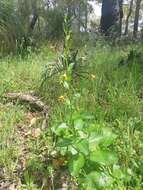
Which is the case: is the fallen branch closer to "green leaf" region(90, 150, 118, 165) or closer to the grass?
the grass

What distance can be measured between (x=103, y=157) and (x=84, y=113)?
43 cm

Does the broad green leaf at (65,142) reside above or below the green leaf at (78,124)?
below

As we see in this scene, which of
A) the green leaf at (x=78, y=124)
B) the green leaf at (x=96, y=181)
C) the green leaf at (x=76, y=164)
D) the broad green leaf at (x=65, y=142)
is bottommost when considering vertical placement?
the green leaf at (x=96, y=181)

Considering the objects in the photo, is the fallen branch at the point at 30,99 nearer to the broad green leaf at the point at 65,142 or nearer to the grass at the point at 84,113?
the grass at the point at 84,113

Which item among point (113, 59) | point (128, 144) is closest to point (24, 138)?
point (128, 144)

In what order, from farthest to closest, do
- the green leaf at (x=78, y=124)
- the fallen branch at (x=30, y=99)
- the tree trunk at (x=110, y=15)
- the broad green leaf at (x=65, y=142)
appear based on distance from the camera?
the tree trunk at (x=110, y=15), the fallen branch at (x=30, y=99), the green leaf at (x=78, y=124), the broad green leaf at (x=65, y=142)

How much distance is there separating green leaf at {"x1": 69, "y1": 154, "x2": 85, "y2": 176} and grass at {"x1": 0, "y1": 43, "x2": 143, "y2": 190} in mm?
90

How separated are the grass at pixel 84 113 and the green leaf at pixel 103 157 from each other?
13cm

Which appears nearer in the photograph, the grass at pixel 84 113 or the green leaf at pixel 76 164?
the green leaf at pixel 76 164

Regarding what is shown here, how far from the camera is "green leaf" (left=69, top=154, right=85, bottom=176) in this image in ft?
8.78

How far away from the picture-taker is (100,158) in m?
2.71

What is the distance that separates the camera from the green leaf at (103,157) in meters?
2.71

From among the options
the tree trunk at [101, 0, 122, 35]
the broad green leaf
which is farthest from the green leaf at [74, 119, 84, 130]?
the tree trunk at [101, 0, 122, 35]

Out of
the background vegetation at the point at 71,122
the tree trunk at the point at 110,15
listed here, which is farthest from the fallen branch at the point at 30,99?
the tree trunk at the point at 110,15
